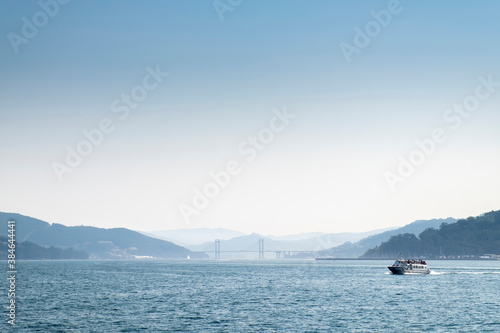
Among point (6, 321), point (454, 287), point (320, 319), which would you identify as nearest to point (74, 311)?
point (6, 321)

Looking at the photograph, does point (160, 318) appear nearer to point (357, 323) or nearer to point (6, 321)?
point (6, 321)

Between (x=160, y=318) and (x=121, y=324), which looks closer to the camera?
(x=121, y=324)

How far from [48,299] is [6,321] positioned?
105ft

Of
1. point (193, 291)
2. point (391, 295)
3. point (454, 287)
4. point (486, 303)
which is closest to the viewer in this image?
point (486, 303)

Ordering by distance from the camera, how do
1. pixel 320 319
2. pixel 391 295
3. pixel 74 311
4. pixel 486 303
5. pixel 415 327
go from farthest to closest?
1. pixel 391 295
2. pixel 486 303
3. pixel 74 311
4. pixel 320 319
5. pixel 415 327

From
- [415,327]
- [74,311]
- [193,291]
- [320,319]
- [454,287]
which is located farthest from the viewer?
[454,287]

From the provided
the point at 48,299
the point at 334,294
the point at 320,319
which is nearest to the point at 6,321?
the point at 48,299

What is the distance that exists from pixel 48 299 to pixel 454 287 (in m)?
92.3

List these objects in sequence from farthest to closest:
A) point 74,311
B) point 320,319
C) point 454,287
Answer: point 454,287 → point 74,311 → point 320,319

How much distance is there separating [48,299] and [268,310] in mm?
44277

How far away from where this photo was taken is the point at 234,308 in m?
99.6

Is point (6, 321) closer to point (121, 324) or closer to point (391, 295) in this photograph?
point (121, 324)

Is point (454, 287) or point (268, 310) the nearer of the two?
point (268, 310)

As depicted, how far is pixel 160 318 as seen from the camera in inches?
3428
